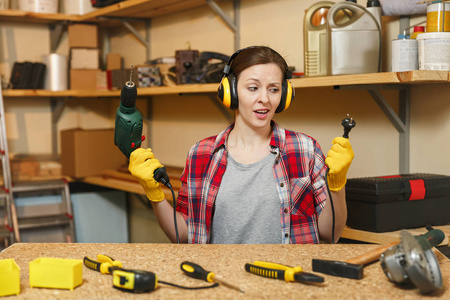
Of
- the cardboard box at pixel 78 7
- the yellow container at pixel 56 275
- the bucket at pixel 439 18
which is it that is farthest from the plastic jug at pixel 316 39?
the cardboard box at pixel 78 7

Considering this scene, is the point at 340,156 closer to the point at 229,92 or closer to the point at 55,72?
the point at 229,92

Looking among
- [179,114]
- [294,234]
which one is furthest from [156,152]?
[294,234]

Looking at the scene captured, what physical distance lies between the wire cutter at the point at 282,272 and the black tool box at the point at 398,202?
95 cm

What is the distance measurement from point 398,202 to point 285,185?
495 mm

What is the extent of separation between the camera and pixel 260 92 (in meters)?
1.69

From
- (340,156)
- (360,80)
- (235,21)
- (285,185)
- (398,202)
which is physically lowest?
(398,202)

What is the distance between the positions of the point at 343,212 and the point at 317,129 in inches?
42.5

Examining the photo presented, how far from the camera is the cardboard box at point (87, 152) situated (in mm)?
3629

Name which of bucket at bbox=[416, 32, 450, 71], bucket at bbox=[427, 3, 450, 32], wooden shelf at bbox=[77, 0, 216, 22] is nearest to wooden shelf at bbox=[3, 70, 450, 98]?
bucket at bbox=[416, 32, 450, 71]

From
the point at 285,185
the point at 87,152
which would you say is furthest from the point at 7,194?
the point at 285,185

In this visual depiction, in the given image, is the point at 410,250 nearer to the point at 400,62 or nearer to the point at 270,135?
the point at 270,135

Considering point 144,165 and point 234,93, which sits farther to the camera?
point 234,93

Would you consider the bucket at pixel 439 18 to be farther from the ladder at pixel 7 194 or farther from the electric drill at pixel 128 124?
the ladder at pixel 7 194

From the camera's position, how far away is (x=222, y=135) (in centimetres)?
180
